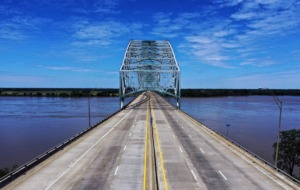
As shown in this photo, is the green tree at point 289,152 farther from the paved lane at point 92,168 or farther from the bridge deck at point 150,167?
the paved lane at point 92,168

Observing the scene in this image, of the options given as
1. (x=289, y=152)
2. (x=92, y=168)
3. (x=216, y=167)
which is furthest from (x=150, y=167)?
(x=289, y=152)

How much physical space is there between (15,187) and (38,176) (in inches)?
86.4

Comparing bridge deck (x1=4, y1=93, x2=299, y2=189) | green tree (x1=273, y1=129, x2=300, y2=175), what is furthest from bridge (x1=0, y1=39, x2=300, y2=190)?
green tree (x1=273, y1=129, x2=300, y2=175)

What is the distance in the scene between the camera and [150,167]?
23125 mm

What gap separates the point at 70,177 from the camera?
20516mm

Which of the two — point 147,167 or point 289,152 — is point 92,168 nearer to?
point 147,167

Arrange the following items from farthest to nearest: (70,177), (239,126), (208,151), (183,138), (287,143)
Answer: (239,126), (287,143), (183,138), (208,151), (70,177)

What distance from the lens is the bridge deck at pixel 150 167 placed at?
19.5m

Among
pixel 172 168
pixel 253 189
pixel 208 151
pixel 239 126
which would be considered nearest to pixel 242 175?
pixel 253 189

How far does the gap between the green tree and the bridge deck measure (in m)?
10.5

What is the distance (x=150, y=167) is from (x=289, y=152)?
2404cm

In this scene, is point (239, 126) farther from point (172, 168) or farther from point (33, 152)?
point (172, 168)

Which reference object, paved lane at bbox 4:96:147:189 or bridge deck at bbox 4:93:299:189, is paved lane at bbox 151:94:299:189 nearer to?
bridge deck at bbox 4:93:299:189

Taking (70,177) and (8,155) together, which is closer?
(70,177)
